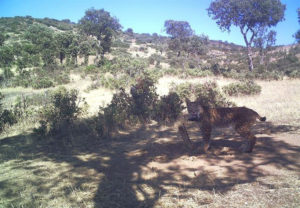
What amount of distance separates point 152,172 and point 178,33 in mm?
31386

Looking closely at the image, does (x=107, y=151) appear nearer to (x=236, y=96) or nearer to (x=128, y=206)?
(x=128, y=206)

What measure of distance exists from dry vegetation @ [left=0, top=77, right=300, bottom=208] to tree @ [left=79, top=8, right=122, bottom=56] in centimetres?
2893

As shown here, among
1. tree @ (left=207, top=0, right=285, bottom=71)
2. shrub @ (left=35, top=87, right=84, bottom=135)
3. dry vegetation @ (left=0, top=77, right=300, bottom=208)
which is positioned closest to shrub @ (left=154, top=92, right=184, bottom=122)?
dry vegetation @ (left=0, top=77, right=300, bottom=208)

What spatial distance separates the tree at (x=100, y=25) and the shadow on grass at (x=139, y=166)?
29.1m

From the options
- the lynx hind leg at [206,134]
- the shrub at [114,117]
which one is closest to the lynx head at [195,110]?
the lynx hind leg at [206,134]

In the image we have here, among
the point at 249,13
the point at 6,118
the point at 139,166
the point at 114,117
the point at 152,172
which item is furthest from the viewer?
the point at 249,13

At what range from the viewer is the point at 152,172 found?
4.41 meters

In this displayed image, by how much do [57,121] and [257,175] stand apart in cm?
636

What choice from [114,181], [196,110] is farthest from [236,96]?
[114,181]

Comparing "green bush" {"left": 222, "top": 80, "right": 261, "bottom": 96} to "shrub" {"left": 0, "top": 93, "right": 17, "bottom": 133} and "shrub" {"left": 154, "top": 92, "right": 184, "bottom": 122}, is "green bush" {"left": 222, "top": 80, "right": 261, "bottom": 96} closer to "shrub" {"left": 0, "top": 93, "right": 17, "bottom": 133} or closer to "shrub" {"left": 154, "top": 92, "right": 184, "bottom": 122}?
"shrub" {"left": 154, "top": 92, "right": 184, "bottom": 122}

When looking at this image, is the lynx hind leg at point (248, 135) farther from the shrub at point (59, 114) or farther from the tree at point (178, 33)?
the tree at point (178, 33)

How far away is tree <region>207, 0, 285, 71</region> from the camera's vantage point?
24.7 metres

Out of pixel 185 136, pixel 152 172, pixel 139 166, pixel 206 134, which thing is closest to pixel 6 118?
pixel 139 166

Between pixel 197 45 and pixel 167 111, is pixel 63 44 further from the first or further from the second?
pixel 167 111
